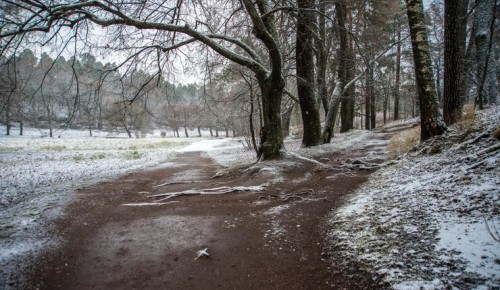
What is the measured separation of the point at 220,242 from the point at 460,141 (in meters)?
5.37

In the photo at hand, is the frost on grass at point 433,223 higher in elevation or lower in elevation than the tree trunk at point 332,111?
lower

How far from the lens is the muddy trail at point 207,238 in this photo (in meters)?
3.02

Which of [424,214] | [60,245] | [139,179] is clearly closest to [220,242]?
[60,245]

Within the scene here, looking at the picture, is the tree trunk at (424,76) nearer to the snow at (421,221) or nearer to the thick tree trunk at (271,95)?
the snow at (421,221)

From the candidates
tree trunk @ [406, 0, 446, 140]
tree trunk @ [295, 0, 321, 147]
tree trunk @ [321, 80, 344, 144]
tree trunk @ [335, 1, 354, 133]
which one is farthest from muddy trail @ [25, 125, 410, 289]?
tree trunk @ [335, 1, 354, 133]

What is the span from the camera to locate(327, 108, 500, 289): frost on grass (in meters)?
2.28

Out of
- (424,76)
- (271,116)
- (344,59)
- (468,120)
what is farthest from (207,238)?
(344,59)

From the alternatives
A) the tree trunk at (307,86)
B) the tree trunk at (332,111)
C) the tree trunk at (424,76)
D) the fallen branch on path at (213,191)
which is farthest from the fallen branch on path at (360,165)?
the tree trunk at (332,111)

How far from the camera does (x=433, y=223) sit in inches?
119

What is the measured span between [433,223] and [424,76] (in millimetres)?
4673

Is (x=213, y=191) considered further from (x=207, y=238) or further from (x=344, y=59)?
(x=344, y=59)

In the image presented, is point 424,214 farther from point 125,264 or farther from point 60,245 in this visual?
point 60,245

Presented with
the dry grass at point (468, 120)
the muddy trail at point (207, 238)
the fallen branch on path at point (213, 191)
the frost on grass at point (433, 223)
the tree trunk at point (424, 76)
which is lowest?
the muddy trail at point (207, 238)

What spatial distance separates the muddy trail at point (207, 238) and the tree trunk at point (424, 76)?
1.93m
